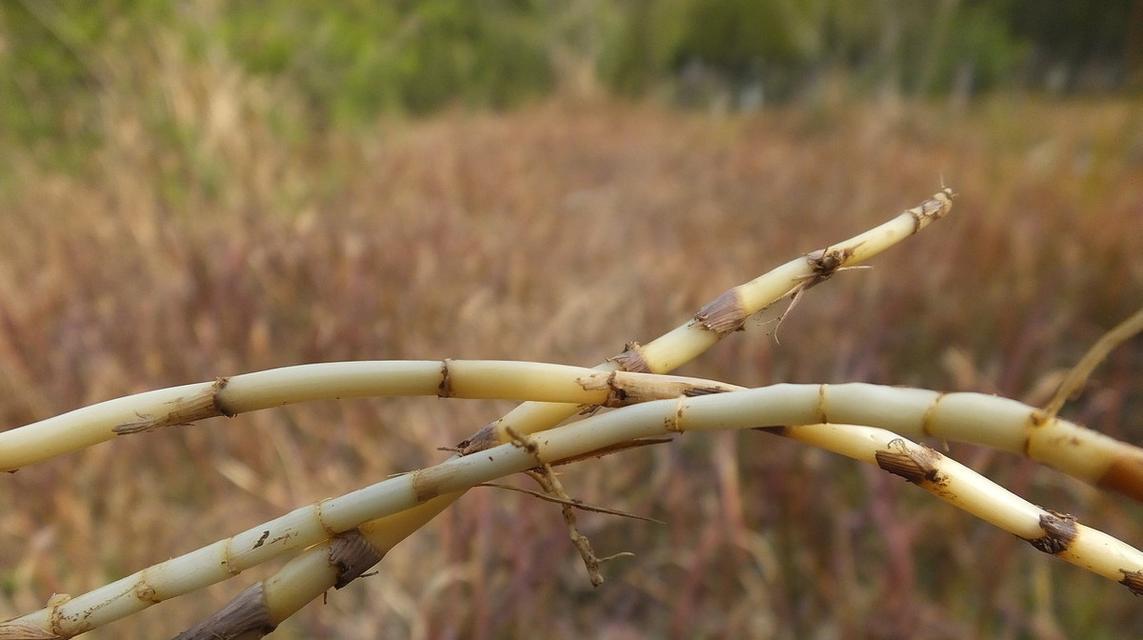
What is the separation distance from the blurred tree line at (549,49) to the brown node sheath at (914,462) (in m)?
1.78

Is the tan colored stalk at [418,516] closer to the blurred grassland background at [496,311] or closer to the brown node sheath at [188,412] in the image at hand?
the brown node sheath at [188,412]

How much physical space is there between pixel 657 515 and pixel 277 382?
33.5 inches

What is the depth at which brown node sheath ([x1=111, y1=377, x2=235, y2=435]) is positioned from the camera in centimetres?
20

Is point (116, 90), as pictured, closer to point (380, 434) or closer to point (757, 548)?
point (380, 434)

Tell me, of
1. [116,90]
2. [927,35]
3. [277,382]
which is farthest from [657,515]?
[927,35]

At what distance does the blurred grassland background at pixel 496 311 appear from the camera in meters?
0.86

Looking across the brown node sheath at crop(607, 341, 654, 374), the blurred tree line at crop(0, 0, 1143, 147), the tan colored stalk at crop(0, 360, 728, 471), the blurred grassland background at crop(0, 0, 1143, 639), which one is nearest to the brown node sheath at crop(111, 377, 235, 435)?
the tan colored stalk at crop(0, 360, 728, 471)

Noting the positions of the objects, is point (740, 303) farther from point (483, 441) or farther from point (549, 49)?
point (549, 49)

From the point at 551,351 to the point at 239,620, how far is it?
111cm

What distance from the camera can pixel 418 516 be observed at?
8.3 inches

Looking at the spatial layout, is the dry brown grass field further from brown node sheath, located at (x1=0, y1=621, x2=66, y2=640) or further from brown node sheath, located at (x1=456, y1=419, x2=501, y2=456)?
brown node sheath, located at (x1=0, y1=621, x2=66, y2=640)

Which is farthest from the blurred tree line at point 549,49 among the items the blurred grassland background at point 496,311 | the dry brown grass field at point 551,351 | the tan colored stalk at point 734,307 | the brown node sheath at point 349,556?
the brown node sheath at point 349,556

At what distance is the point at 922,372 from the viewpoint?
1.30 metres

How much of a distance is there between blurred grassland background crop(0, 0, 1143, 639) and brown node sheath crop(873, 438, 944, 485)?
54 centimetres
